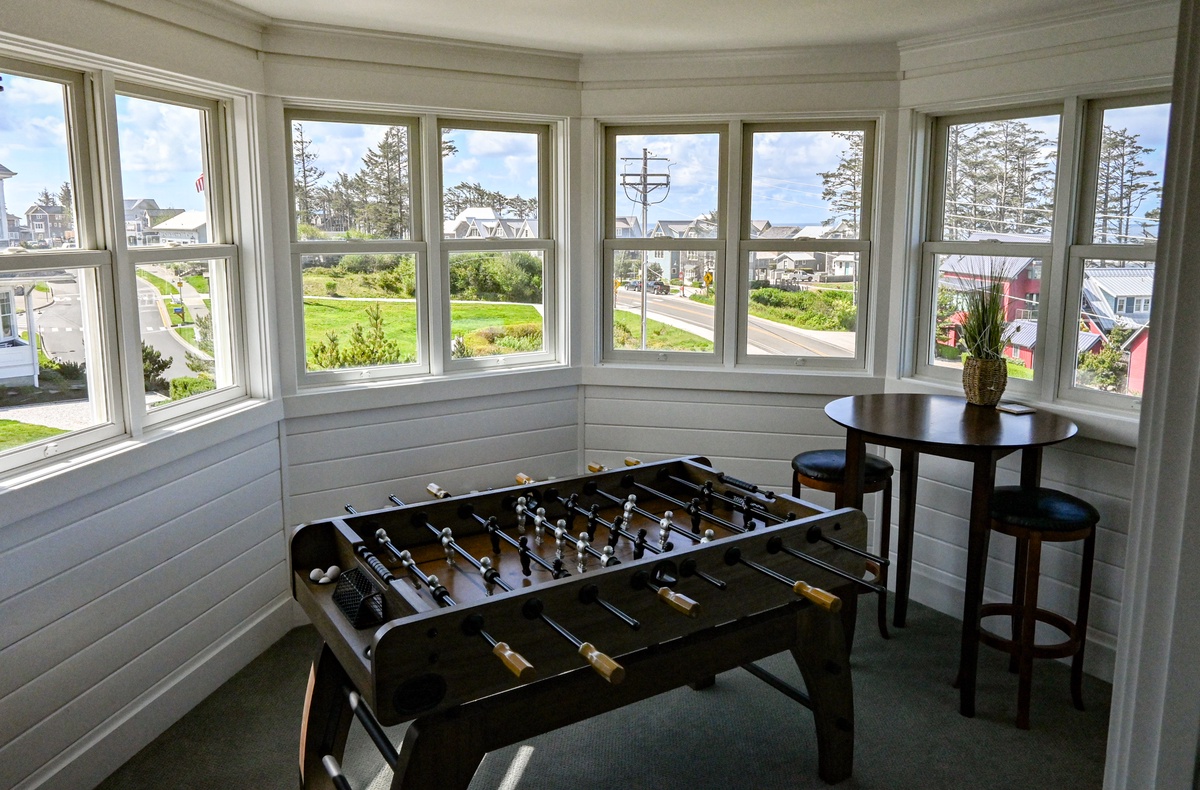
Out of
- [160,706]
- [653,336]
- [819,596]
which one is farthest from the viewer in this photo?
[653,336]

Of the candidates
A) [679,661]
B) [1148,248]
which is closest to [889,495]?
[1148,248]

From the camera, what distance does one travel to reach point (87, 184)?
3.12 metres

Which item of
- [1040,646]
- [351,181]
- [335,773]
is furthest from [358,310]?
[1040,646]

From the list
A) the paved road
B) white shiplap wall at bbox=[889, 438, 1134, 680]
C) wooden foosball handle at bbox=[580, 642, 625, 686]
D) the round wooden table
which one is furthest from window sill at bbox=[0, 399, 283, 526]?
white shiplap wall at bbox=[889, 438, 1134, 680]

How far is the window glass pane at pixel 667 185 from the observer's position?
4.83 metres

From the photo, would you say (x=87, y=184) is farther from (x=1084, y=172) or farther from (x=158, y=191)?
(x=1084, y=172)

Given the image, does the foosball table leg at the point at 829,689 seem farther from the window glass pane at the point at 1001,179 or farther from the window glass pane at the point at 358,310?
the window glass pane at the point at 358,310

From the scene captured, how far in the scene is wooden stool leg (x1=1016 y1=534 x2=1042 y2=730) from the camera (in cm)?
334

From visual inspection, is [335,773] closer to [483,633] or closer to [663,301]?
[483,633]

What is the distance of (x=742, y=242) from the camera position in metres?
4.80

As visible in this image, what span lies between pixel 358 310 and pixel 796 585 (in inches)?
109

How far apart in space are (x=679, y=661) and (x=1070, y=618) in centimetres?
220

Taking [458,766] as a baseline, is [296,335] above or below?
above

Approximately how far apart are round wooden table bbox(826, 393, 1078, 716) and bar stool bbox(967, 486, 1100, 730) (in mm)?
99
